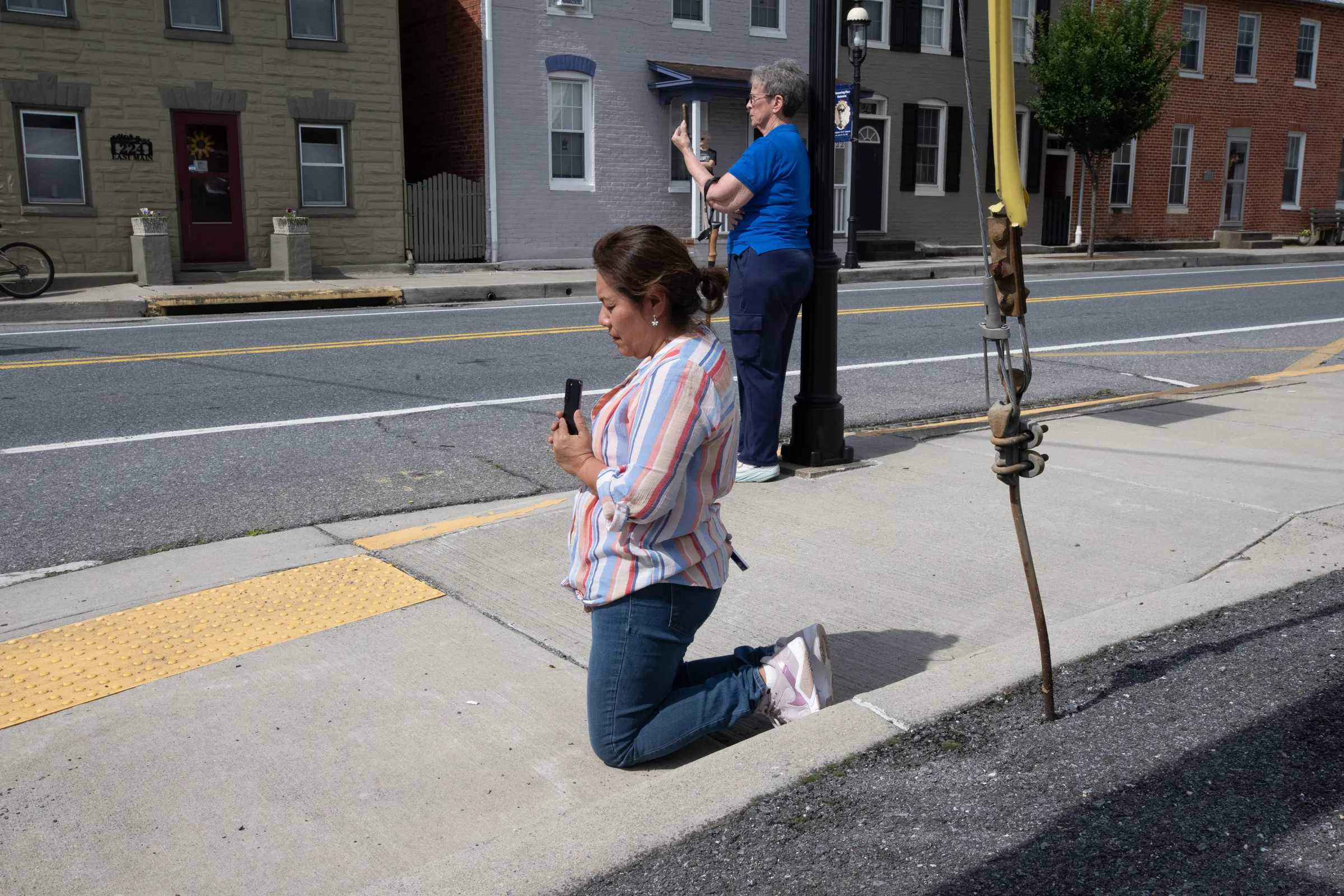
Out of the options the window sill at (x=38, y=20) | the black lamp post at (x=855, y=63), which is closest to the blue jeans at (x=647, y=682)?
the window sill at (x=38, y=20)

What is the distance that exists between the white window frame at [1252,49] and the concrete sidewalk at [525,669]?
3003 cm

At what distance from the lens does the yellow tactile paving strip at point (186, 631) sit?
370cm

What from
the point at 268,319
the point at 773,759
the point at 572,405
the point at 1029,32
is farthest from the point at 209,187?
the point at 1029,32

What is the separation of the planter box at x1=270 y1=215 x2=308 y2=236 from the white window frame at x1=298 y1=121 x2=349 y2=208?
0.79 metres

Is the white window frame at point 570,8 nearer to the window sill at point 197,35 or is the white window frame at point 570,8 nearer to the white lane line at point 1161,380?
the window sill at point 197,35

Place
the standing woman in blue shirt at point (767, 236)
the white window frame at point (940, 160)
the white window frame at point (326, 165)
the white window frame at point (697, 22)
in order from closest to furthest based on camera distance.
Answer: the standing woman in blue shirt at point (767, 236), the white window frame at point (326, 165), the white window frame at point (697, 22), the white window frame at point (940, 160)

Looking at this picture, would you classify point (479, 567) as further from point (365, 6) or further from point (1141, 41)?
point (1141, 41)

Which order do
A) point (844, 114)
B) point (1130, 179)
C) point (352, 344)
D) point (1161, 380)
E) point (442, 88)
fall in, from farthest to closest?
point (1130, 179), point (442, 88), point (844, 114), point (352, 344), point (1161, 380)

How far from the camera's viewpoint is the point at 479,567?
4703mm

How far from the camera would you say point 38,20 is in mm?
17094

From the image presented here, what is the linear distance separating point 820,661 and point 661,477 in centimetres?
82

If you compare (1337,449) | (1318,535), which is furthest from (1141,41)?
(1318,535)

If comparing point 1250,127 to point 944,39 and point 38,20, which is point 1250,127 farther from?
point 38,20

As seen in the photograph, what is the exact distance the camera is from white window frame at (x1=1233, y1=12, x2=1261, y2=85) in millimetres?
31875
